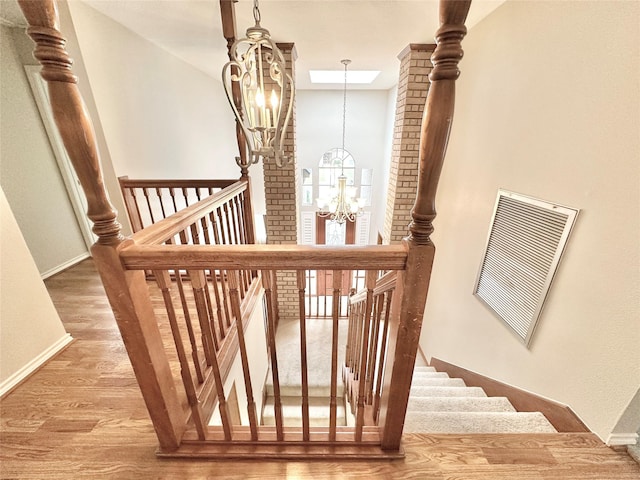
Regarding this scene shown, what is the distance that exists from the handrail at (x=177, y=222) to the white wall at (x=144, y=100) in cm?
154

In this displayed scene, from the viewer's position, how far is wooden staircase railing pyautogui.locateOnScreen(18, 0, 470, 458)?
0.66 m

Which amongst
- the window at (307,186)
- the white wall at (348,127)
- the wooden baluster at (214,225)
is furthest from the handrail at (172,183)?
the window at (307,186)

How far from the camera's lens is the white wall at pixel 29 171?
2385 millimetres

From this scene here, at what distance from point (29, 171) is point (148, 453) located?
9.82 ft

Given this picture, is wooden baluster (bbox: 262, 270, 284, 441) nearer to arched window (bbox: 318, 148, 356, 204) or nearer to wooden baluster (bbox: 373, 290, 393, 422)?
wooden baluster (bbox: 373, 290, 393, 422)

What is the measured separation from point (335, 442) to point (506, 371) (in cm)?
150

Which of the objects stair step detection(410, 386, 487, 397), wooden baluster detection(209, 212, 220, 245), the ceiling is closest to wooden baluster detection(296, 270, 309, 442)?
wooden baluster detection(209, 212, 220, 245)

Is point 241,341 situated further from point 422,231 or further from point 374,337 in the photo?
point 422,231

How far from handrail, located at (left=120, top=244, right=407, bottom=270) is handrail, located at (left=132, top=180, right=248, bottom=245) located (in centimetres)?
13

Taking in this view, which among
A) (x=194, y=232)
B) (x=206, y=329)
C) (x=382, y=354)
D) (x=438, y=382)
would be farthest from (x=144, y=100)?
(x=438, y=382)

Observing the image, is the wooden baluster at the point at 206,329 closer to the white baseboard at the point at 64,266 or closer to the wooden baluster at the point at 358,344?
the wooden baluster at the point at 358,344

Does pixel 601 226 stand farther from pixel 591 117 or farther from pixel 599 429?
pixel 599 429

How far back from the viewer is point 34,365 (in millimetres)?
1578

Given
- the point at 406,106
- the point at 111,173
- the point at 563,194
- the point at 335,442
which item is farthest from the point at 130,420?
the point at 406,106
